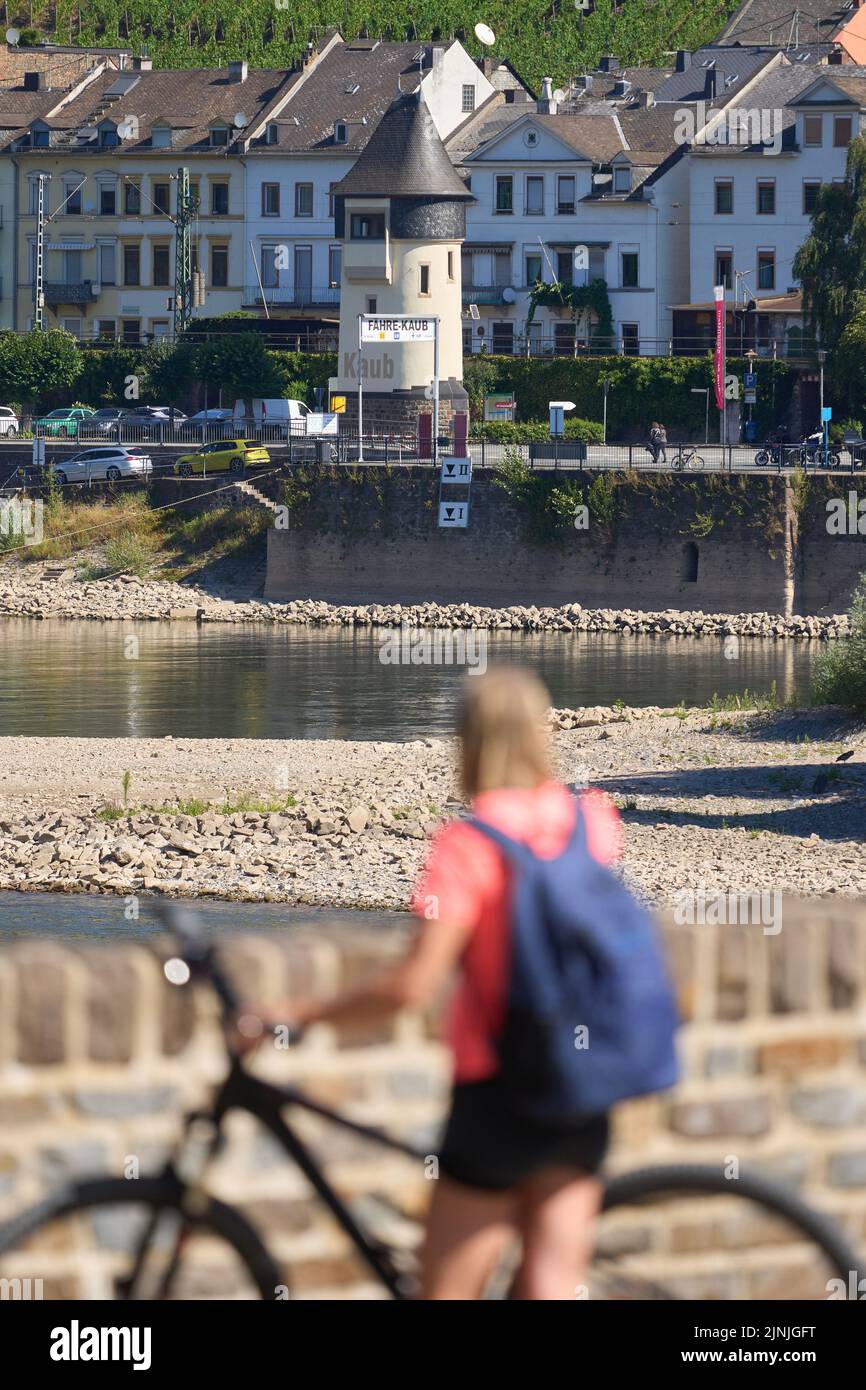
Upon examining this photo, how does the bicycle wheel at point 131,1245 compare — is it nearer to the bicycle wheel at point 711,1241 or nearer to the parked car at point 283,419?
the bicycle wheel at point 711,1241

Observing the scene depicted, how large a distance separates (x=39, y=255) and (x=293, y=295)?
9557mm

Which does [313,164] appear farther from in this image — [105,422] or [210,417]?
[105,422]

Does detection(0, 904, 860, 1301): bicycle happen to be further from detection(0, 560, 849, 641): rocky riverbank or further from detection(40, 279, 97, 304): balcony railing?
detection(40, 279, 97, 304): balcony railing

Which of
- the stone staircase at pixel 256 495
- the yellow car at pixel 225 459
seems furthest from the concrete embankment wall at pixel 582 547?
the yellow car at pixel 225 459

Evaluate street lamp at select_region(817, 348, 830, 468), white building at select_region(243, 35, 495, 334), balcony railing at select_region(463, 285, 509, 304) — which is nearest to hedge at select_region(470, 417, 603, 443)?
street lamp at select_region(817, 348, 830, 468)

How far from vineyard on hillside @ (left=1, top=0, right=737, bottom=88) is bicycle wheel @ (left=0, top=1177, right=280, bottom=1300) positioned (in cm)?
10373

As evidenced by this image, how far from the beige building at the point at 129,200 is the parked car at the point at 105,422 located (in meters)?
10.3

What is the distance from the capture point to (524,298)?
80375mm

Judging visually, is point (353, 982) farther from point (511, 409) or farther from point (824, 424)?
point (511, 409)

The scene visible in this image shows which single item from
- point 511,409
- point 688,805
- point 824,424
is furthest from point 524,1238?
point 511,409

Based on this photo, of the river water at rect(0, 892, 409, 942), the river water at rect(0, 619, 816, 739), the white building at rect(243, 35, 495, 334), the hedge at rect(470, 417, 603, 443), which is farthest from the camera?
the white building at rect(243, 35, 495, 334)

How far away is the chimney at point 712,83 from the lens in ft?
274

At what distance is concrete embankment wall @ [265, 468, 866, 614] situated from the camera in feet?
200
